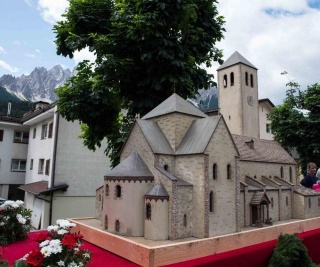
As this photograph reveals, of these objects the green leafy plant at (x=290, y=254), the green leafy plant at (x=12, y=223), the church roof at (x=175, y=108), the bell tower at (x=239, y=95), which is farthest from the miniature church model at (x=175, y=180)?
the bell tower at (x=239, y=95)

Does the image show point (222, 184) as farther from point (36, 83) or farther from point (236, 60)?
point (36, 83)

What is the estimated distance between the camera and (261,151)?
70.7 feet

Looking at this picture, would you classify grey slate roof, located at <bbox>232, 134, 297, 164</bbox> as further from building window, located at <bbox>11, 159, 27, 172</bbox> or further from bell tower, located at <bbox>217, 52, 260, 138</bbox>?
building window, located at <bbox>11, 159, 27, 172</bbox>

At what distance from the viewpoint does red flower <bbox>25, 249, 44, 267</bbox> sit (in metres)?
5.45

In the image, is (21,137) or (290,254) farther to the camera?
(21,137)

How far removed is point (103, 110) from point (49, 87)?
184 metres

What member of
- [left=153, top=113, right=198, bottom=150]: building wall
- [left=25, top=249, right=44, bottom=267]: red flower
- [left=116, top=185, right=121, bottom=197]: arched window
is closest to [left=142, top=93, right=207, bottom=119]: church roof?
[left=153, top=113, right=198, bottom=150]: building wall

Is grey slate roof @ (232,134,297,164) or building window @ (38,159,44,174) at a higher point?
grey slate roof @ (232,134,297,164)

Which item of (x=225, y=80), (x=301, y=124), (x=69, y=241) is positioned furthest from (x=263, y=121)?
(x=69, y=241)

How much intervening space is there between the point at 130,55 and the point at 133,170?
25.9 feet

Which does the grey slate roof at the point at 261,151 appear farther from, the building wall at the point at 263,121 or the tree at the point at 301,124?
the building wall at the point at 263,121

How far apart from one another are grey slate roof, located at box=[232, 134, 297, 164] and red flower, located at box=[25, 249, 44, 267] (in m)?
14.9

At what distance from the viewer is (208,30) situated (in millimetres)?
17859

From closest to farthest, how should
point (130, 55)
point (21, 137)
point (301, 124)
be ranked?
point (130, 55) < point (301, 124) < point (21, 137)
